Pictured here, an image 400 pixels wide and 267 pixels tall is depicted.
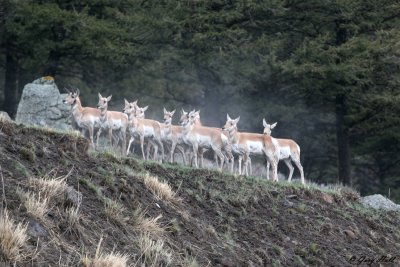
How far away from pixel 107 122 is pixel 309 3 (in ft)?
39.5

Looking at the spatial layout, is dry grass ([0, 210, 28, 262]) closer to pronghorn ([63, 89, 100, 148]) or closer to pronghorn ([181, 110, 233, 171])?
pronghorn ([181, 110, 233, 171])

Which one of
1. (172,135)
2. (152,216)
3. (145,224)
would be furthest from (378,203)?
(145,224)

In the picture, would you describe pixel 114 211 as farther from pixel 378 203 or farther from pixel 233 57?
pixel 233 57

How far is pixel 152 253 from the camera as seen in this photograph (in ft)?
40.3

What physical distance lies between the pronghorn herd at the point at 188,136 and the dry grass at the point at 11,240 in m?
12.2

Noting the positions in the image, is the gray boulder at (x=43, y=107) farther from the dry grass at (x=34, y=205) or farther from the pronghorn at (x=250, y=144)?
the dry grass at (x=34, y=205)

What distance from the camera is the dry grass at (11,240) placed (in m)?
10.3

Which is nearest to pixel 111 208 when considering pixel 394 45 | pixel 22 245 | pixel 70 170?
pixel 70 170

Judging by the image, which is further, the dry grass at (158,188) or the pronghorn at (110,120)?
the pronghorn at (110,120)

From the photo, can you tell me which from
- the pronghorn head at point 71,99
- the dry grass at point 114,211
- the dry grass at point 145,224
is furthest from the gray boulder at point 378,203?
the dry grass at point 114,211

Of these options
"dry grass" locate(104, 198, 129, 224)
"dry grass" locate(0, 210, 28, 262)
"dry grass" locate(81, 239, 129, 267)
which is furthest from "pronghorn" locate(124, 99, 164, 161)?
"dry grass" locate(0, 210, 28, 262)

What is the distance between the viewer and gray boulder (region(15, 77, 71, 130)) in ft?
88.7

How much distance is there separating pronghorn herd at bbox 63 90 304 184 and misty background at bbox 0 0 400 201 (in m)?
7.51

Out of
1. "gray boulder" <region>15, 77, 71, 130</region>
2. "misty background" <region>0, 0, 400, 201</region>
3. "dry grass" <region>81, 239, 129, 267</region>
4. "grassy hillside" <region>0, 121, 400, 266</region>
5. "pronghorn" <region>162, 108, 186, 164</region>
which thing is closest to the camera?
"dry grass" <region>81, 239, 129, 267</region>
